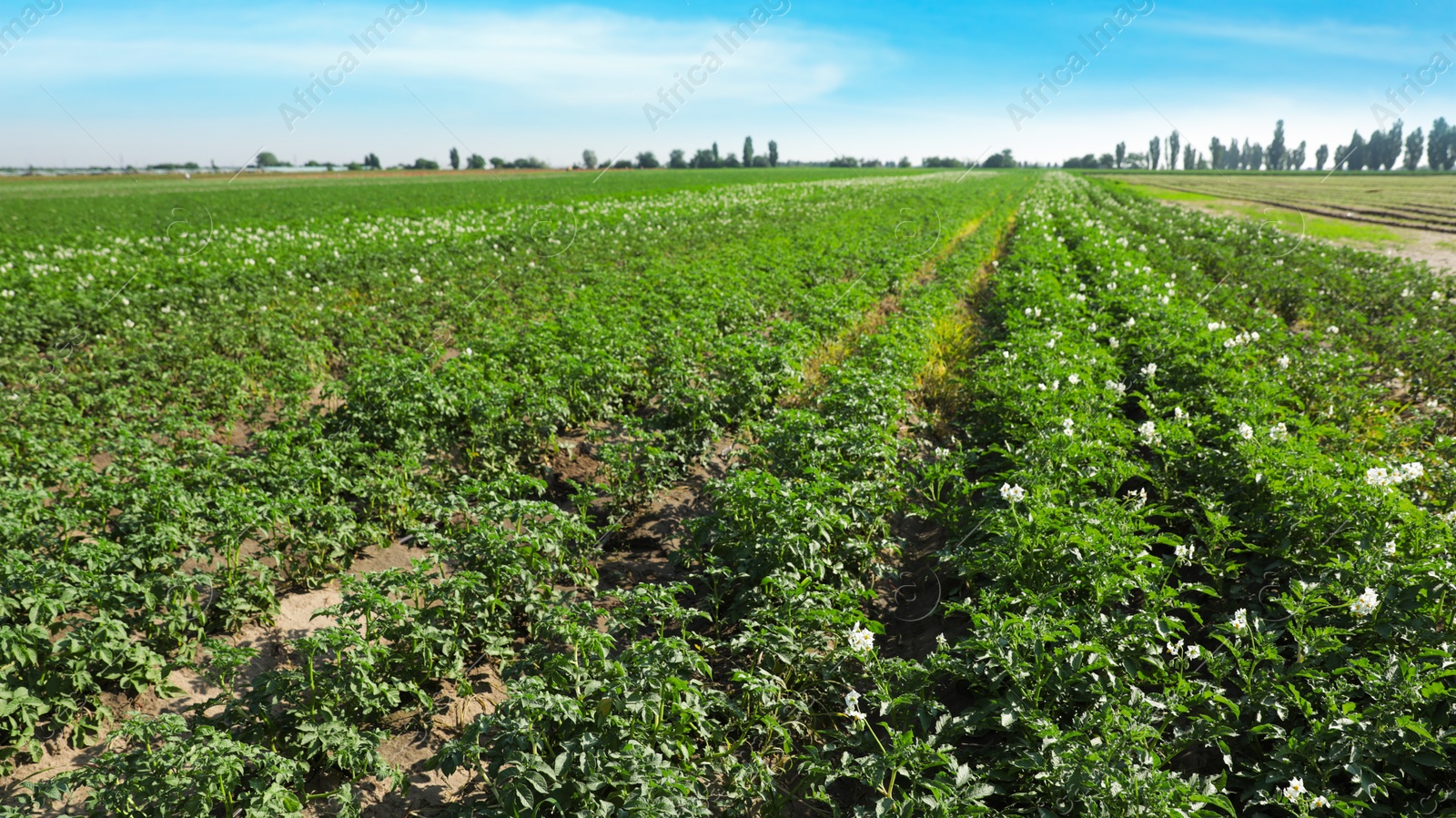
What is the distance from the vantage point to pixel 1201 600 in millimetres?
4516

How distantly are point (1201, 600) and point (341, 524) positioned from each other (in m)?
5.87

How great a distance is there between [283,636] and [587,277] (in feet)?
33.4

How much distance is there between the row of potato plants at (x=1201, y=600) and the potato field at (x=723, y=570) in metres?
0.03

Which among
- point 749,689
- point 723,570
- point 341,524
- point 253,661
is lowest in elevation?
point 253,661

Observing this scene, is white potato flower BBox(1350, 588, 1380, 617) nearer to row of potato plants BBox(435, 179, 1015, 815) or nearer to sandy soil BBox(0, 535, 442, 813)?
row of potato plants BBox(435, 179, 1015, 815)

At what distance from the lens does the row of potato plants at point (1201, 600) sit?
9.09ft

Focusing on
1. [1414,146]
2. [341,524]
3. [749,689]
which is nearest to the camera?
[749,689]

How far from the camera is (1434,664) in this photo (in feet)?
9.87

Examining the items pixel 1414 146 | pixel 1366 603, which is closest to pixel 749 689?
pixel 1366 603

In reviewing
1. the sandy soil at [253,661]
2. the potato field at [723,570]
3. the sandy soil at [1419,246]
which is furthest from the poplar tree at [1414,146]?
the sandy soil at [253,661]

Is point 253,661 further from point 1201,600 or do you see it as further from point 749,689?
point 1201,600

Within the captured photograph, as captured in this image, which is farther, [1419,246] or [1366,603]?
[1419,246]

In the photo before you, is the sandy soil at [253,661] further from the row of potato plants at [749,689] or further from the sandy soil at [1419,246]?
the sandy soil at [1419,246]

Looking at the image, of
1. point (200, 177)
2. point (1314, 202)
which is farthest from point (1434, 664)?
point (200, 177)
